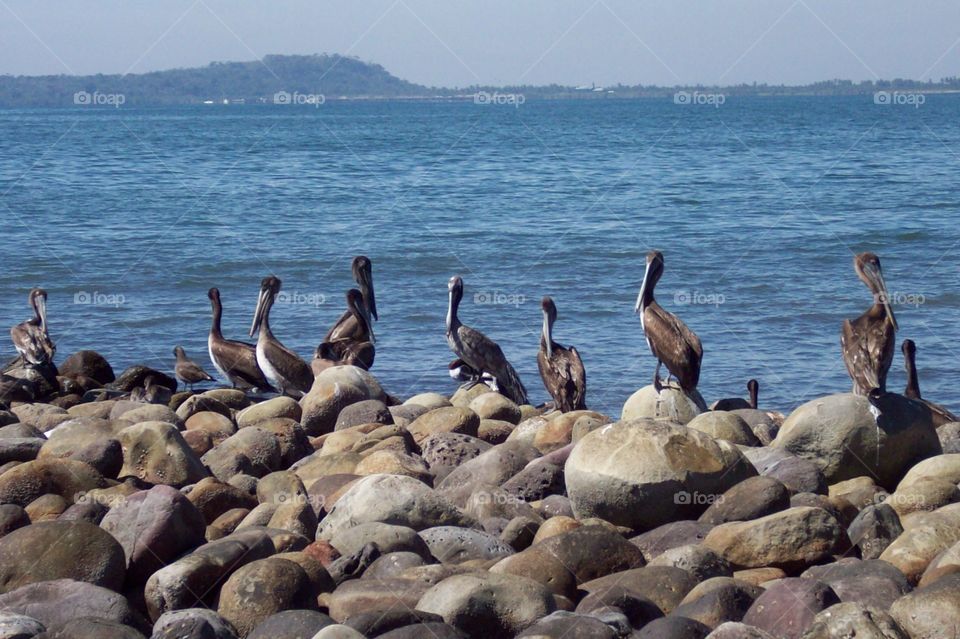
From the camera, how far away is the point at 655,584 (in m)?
5.72

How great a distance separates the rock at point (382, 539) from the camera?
6262 millimetres

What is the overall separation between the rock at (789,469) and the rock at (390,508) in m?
1.93

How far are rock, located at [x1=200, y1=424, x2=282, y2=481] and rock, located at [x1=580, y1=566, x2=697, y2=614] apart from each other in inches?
126

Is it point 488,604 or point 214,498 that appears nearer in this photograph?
point 488,604

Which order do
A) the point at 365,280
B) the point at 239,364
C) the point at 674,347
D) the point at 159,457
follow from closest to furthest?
the point at 159,457, the point at 674,347, the point at 239,364, the point at 365,280

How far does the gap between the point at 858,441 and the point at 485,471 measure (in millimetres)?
2363

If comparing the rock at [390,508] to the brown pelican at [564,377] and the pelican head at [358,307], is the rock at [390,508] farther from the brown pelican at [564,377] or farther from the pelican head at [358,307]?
the pelican head at [358,307]

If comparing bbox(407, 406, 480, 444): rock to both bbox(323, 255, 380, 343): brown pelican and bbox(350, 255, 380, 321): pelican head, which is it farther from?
bbox(350, 255, 380, 321): pelican head

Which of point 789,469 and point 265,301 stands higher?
point 265,301

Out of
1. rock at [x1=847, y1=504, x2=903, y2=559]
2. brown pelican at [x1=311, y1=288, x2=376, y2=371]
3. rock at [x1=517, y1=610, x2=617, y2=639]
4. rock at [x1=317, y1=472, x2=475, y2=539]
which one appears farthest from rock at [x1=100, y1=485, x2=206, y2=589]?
brown pelican at [x1=311, y1=288, x2=376, y2=371]

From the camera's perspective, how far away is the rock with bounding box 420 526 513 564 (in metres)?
6.34

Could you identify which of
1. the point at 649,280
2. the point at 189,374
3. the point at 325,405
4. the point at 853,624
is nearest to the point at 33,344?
the point at 189,374

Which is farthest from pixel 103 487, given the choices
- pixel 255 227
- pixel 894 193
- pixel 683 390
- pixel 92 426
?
pixel 894 193

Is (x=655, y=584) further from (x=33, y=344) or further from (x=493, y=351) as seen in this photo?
(x=33, y=344)
